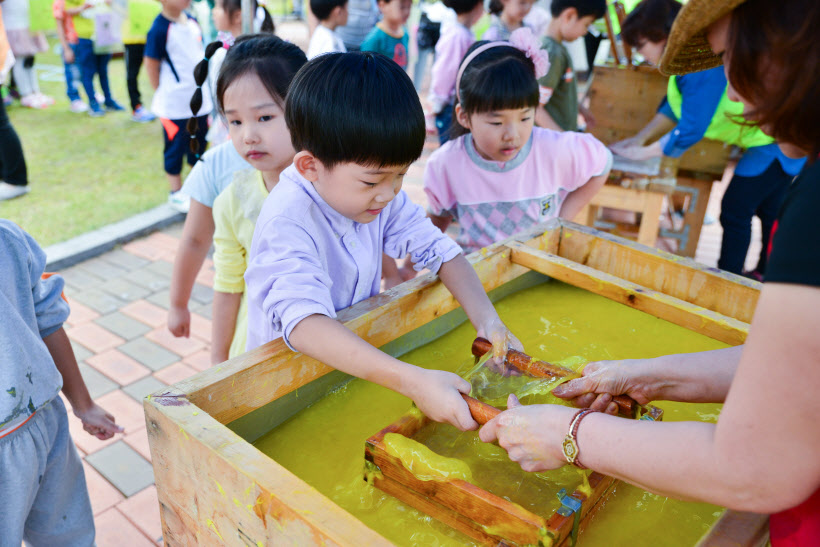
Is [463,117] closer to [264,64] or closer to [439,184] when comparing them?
[439,184]

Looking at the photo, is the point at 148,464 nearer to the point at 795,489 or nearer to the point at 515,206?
the point at 515,206

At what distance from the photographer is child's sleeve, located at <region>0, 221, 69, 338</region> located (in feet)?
4.41

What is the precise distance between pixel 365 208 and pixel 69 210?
4.42 metres

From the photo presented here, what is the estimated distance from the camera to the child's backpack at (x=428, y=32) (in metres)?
6.93

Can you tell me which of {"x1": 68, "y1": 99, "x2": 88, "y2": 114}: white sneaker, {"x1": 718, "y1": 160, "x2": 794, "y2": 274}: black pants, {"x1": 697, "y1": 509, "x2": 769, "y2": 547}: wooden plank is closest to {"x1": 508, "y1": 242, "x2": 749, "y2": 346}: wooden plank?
{"x1": 697, "y1": 509, "x2": 769, "y2": 547}: wooden plank

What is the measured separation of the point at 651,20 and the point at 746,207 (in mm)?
1246

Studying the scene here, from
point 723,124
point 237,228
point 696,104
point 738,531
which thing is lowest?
point 738,531

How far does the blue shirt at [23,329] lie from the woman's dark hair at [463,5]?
4.17m

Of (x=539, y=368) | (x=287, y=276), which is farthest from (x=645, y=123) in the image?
(x=287, y=276)

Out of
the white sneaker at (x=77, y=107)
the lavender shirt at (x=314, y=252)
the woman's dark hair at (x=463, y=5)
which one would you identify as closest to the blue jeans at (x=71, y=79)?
the white sneaker at (x=77, y=107)

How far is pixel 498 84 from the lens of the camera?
216cm

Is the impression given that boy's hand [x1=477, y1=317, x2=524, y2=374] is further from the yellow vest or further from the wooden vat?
the yellow vest

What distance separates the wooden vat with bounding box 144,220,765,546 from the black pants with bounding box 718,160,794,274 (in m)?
2.12

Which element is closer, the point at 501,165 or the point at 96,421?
the point at 96,421
